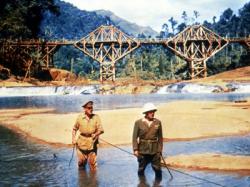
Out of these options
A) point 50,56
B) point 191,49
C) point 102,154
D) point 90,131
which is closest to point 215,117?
point 102,154

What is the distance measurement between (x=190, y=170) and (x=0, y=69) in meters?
56.0

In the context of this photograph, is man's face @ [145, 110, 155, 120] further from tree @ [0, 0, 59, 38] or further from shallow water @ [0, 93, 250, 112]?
tree @ [0, 0, 59, 38]

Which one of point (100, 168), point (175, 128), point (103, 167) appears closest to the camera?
point (100, 168)

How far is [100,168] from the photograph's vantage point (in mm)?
10805

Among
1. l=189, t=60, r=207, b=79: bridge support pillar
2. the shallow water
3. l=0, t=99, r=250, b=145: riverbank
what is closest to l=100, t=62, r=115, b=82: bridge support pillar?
l=189, t=60, r=207, b=79: bridge support pillar

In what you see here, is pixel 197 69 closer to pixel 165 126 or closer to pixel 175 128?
pixel 165 126

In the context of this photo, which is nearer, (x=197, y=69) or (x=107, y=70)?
(x=107, y=70)

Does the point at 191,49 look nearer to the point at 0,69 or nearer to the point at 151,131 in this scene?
the point at 0,69

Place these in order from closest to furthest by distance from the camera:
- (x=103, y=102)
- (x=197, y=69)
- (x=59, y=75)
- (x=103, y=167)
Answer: (x=103, y=167)
(x=103, y=102)
(x=197, y=69)
(x=59, y=75)

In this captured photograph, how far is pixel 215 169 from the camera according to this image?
407 inches

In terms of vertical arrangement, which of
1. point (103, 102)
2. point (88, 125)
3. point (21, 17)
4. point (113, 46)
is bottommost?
point (103, 102)

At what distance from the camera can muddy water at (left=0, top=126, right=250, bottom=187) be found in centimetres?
929

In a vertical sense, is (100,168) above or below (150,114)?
below

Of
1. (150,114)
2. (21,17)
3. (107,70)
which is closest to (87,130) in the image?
(150,114)
